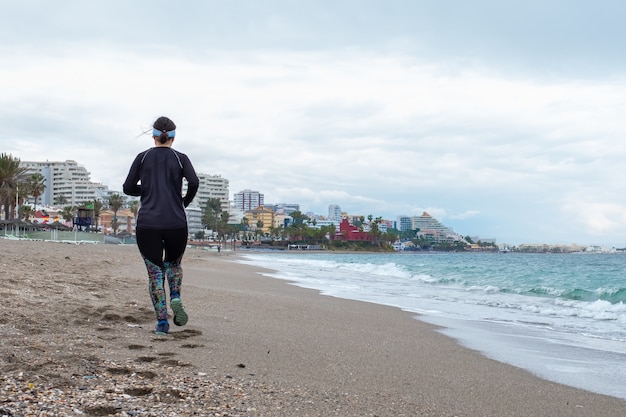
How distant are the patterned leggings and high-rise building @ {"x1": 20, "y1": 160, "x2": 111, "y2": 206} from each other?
149m

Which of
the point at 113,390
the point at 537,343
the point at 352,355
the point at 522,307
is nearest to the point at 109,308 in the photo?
the point at 352,355

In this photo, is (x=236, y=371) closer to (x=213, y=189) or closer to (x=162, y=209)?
(x=162, y=209)

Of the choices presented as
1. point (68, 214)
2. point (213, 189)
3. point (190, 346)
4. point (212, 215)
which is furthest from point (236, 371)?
point (213, 189)

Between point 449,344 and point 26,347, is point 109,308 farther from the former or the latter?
point 449,344

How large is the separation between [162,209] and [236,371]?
1627 mm

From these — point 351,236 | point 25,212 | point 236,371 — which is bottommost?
point 236,371

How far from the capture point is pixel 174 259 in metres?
4.91

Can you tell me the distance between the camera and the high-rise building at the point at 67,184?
5960 inches

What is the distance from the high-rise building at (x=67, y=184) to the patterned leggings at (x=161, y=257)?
149m

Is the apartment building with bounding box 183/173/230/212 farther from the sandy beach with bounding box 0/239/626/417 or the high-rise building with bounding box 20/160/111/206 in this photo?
the sandy beach with bounding box 0/239/626/417

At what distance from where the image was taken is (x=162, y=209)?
4.77 metres

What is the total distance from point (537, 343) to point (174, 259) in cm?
426

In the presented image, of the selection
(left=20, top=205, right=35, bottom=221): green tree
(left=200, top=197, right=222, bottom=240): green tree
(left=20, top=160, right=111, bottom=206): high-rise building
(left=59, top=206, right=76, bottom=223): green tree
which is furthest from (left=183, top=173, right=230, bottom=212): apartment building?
(left=20, top=205, right=35, bottom=221): green tree

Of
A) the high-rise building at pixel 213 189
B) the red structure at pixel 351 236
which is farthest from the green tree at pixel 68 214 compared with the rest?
the red structure at pixel 351 236
